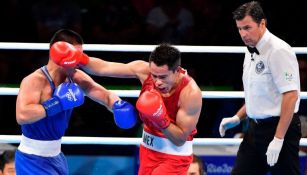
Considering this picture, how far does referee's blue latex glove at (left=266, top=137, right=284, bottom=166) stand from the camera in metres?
3.71

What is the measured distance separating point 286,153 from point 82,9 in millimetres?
2843

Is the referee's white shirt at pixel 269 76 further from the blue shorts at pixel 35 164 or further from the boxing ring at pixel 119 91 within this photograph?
the blue shorts at pixel 35 164

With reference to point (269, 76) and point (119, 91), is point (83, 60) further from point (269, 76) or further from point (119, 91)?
point (269, 76)

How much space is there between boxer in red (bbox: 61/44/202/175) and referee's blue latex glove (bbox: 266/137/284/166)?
41 centimetres

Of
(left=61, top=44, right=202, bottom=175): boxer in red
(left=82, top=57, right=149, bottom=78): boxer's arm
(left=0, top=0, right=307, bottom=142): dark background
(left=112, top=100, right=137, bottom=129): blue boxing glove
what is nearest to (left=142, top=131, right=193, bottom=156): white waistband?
(left=61, top=44, right=202, bottom=175): boxer in red

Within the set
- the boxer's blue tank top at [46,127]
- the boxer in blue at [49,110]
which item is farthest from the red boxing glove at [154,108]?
the boxer's blue tank top at [46,127]

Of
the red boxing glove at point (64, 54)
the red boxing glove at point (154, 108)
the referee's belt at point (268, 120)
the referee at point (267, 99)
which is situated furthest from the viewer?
the referee's belt at point (268, 120)

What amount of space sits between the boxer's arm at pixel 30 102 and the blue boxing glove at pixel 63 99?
0.13 ft

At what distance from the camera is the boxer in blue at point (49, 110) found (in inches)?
141

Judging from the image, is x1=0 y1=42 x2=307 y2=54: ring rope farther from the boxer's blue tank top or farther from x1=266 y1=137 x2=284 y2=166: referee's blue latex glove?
x1=266 y1=137 x2=284 y2=166: referee's blue latex glove

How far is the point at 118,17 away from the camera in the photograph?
5992 mm

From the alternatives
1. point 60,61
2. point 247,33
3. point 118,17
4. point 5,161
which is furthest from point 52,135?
point 118,17

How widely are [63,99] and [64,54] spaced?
23 cm

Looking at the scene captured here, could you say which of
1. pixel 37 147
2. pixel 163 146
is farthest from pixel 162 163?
pixel 37 147
